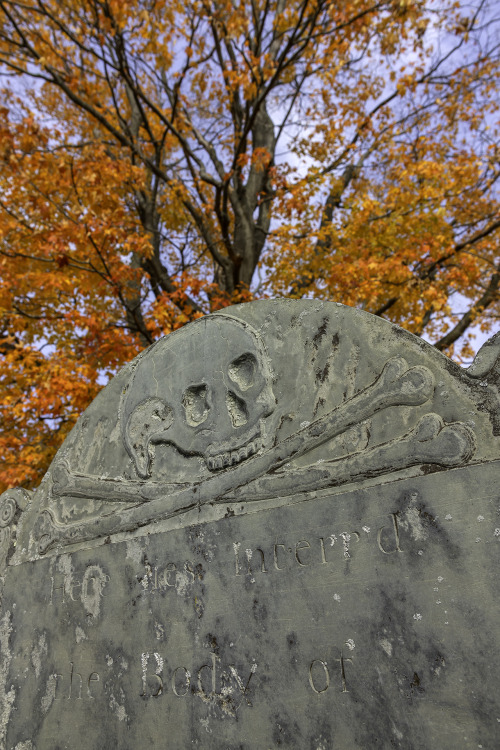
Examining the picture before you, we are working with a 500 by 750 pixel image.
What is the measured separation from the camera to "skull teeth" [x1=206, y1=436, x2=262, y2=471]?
2391mm

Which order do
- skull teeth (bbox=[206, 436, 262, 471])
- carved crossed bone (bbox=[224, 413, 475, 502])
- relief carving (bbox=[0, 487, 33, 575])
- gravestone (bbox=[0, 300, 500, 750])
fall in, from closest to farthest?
gravestone (bbox=[0, 300, 500, 750])
carved crossed bone (bbox=[224, 413, 475, 502])
skull teeth (bbox=[206, 436, 262, 471])
relief carving (bbox=[0, 487, 33, 575])

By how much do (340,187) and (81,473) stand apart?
8536mm

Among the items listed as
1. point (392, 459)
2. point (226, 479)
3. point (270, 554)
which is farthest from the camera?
point (226, 479)

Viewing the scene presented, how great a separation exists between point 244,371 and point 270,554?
3.19 feet

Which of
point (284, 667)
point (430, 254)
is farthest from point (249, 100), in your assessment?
point (284, 667)

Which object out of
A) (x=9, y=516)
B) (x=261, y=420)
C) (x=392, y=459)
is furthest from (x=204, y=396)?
(x=9, y=516)

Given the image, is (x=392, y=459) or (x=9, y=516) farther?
(x=9, y=516)

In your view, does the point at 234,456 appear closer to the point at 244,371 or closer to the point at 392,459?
the point at 244,371

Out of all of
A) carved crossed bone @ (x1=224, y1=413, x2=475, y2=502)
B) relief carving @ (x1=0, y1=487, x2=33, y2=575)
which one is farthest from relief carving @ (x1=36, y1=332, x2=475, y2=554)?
relief carving @ (x1=0, y1=487, x2=33, y2=575)

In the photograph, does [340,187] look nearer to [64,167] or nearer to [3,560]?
[64,167]

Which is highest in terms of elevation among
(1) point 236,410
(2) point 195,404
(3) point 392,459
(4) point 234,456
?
(2) point 195,404

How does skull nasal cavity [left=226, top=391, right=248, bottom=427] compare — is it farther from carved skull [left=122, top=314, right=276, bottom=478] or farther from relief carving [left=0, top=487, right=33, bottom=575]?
relief carving [left=0, top=487, right=33, bottom=575]

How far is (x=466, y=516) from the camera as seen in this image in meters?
1.77

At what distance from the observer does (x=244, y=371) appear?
2635mm
